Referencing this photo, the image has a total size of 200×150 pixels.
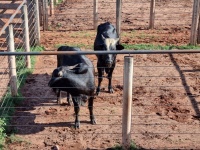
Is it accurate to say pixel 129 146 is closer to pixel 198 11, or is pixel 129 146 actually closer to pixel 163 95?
pixel 163 95

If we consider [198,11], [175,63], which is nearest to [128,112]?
[175,63]

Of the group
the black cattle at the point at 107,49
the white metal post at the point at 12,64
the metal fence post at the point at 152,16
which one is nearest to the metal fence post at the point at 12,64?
the white metal post at the point at 12,64

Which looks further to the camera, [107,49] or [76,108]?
[107,49]

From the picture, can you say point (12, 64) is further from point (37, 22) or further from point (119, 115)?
point (37, 22)

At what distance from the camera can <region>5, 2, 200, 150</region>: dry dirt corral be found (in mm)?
7109

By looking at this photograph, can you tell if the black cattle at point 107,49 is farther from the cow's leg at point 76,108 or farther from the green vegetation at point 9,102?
the green vegetation at point 9,102

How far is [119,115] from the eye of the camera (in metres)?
7.95

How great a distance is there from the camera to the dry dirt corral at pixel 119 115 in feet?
23.3

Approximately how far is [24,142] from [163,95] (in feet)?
10.8

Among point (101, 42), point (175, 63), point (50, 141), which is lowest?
point (50, 141)

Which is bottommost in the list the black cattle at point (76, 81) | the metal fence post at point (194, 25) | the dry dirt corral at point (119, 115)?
the dry dirt corral at point (119, 115)

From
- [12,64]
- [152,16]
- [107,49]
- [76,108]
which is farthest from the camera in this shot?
[152,16]

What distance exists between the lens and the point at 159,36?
1284cm

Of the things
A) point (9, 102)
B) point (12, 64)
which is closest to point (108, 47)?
point (12, 64)
